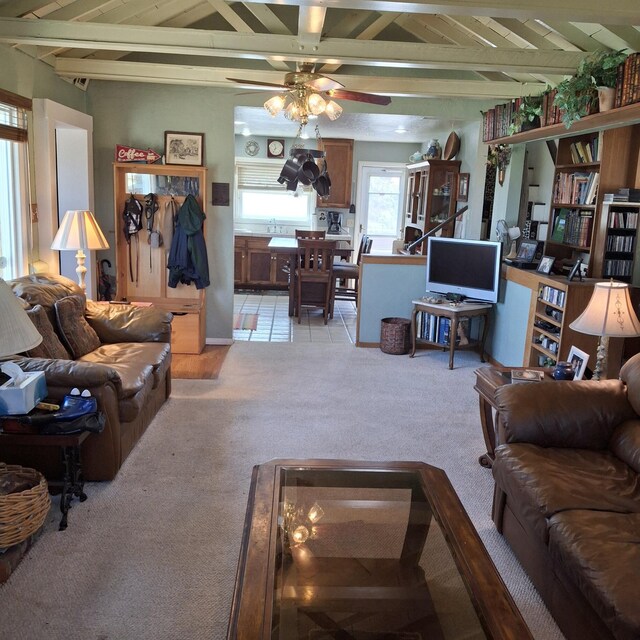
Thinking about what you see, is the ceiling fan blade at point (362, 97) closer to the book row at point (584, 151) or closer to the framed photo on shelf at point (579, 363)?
the framed photo on shelf at point (579, 363)

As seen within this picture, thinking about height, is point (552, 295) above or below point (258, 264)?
above

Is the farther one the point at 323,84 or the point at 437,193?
the point at 437,193

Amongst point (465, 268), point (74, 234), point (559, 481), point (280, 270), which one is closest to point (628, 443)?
point (559, 481)

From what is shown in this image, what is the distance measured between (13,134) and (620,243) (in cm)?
493

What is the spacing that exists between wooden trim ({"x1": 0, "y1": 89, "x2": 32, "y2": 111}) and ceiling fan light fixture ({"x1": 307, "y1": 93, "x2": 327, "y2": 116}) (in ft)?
6.61

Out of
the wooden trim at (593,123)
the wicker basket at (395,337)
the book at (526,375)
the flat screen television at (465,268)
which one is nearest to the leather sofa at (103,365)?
the book at (526,375)

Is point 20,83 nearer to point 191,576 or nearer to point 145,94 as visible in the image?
point 145,94

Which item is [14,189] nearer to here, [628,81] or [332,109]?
[332,109]

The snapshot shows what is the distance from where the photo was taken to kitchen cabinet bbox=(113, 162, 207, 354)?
564 centimetres

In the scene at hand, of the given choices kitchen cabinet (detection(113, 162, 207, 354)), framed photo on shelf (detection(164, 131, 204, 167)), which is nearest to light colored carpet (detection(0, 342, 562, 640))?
kitchen cabinet (detection(113, 162, 207, 354))

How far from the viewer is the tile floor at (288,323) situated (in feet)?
21.6

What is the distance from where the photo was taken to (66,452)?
110 inches

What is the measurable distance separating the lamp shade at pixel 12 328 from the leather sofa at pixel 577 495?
190 centimetres

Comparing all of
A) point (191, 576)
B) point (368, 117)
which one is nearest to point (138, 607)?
point (191, 576)
